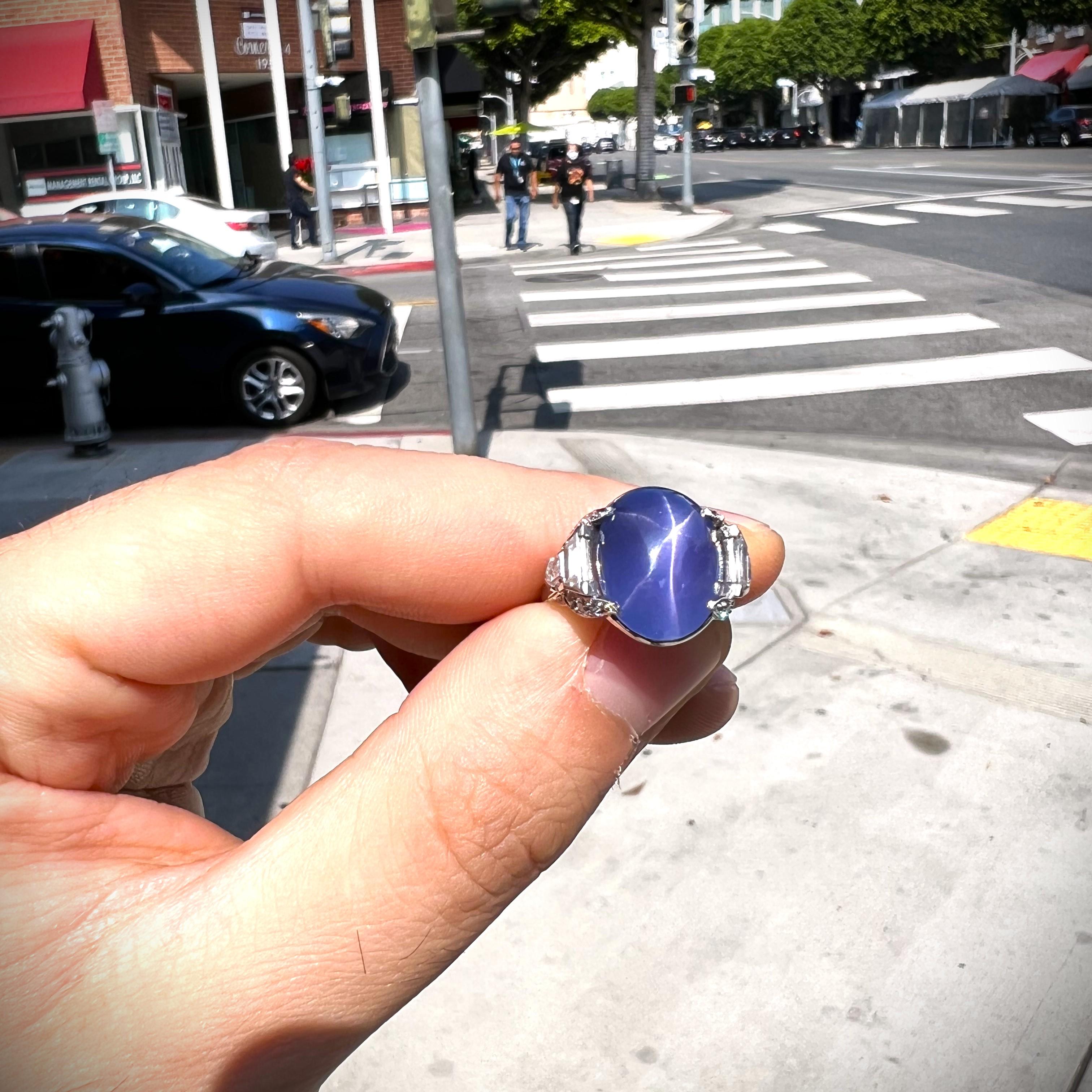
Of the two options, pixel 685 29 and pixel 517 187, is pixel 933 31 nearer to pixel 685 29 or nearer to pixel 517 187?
pixel 685 29

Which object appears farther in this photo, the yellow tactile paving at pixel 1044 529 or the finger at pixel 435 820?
the yellow tactile paving at pixel 1044 529

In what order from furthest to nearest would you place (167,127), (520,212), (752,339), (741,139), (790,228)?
(741,139), (167,127), (790,228), (520,212), (752,339)

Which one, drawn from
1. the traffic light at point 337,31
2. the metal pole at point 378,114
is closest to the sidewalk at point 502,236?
the metal pole at point 378,114

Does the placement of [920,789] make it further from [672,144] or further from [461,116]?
[672,144]

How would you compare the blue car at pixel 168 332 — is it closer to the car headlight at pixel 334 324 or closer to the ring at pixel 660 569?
the car headlight at pixel 334 324

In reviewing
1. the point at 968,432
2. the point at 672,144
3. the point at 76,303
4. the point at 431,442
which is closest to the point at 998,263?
the point at 968,432

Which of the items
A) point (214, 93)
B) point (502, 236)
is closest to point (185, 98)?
point (214, 93)
